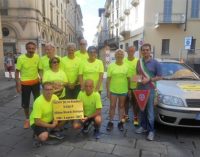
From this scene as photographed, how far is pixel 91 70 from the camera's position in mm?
4906

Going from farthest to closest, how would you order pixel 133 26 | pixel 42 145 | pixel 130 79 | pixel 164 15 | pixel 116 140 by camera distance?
pixel 133 26 → pixel 164 15 → pixel 130 79 → pixel 116 140 → pixel 42 145

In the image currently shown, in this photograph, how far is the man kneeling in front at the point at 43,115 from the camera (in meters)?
4.09

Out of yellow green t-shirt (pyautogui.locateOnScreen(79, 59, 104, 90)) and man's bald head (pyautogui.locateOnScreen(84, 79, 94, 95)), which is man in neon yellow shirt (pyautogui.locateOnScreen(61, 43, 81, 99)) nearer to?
yellow green t-shirt (pyautogui.locateOnScreen(79, 59, 104, 90))

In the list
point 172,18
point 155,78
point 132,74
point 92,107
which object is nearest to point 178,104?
point 155,78

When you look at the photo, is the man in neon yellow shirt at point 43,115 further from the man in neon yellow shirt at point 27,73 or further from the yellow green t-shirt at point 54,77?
the man in neon yellow shirt at point 27,73

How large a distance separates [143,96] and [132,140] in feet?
2.83

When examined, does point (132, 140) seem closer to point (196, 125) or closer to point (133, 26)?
point (196, 125)

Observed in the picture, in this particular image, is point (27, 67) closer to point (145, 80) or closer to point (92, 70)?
point (92, 70)

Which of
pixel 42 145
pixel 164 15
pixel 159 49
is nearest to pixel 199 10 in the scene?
pixel 164 15

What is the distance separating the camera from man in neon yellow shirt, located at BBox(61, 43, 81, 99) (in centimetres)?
502

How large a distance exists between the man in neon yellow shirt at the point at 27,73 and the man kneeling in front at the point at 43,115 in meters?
1.05

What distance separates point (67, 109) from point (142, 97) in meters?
1.45

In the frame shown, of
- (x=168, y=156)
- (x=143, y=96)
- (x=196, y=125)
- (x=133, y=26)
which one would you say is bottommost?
(x=168, y=156)

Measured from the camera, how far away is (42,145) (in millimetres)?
4266
